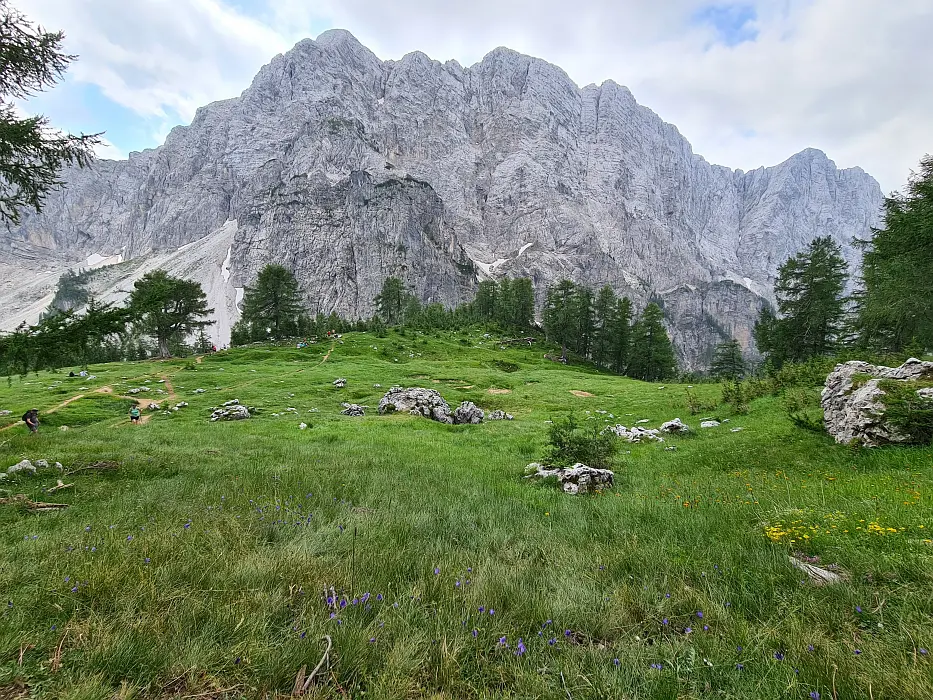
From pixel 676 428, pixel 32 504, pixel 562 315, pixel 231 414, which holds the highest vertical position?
pixel 562 315

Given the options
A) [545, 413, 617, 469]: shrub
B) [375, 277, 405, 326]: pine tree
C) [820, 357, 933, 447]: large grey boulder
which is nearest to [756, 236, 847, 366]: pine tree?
[820, 357, 933, 447]: large grey boulder

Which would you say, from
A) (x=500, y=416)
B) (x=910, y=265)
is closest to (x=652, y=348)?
(x=910, y=265)

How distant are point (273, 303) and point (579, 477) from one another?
7254 centimetres

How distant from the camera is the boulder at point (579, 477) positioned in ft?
28.0

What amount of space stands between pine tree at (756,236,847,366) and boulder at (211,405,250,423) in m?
53.4

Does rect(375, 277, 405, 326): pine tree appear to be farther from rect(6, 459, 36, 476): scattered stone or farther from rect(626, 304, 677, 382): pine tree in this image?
rect(6, 459, 36, 476): scattered stone

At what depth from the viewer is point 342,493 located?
281 inches

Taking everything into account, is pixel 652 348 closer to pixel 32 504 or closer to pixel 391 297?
pixel 391 297

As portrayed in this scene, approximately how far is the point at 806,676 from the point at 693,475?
8276mm

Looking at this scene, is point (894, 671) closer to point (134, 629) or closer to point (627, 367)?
point (134, 629)

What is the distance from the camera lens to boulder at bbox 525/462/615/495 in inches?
336

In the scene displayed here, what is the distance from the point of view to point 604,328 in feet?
245

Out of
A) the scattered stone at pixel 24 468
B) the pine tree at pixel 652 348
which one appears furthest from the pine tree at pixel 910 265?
the pine tree at pixel 652 348

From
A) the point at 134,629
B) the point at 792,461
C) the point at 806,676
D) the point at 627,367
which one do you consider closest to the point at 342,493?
the point at 134,629
